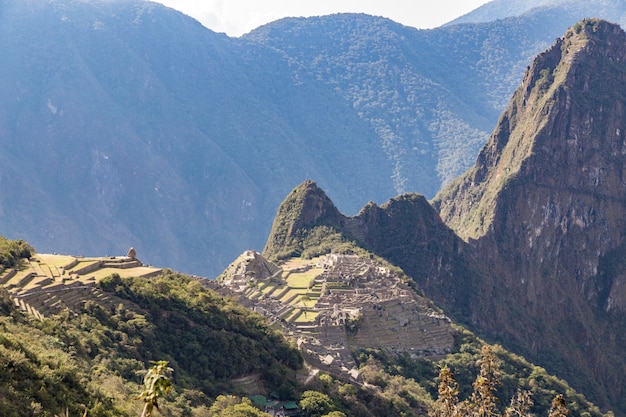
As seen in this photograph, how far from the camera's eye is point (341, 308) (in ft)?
292

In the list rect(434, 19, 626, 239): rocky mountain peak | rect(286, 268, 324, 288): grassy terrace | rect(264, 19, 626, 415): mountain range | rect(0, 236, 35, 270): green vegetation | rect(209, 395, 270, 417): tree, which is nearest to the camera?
rect(209, 395, 270, 417): tree

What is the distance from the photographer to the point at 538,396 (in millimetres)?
89688

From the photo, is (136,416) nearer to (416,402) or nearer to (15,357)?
(15,357)

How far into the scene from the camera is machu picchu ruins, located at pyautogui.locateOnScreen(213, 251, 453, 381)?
83375 mm

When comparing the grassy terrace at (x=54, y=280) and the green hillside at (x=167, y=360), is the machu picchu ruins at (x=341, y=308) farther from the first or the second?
the grassy terrace at (x=54, y=280)

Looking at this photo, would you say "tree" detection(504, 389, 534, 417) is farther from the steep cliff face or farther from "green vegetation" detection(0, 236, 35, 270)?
the steep cliff face

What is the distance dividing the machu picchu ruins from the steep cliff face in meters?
49.0

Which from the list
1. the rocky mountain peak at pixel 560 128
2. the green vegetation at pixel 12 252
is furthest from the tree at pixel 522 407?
the rocky mountain peak at pixel 560 128

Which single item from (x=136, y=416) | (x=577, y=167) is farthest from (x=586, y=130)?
(x=136, y=416)

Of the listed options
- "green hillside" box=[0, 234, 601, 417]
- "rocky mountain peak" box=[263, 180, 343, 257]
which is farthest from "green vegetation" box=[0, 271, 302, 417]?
"rocky mountain peak" box=[263, 180, 343, 257]

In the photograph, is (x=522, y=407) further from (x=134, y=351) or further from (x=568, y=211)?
Answer: (x=568, y=211)

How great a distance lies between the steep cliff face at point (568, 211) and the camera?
500ft

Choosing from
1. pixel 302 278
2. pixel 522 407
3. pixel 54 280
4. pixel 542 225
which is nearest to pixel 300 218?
pixel 302 278

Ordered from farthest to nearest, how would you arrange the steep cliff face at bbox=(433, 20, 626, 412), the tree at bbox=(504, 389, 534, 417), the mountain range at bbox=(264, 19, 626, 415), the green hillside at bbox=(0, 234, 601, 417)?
1. the steep cliff face at bbox=(433, 20, 626, 412)
2. the mountain range at bbox=(264, 19, 626, 415)
3. the green hillside at bbox=(0, 234, 601, 417)
4. the tree at bbox=(504, 389, 534, 417)
